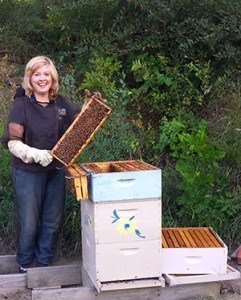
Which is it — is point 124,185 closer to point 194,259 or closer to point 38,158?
point 38,158

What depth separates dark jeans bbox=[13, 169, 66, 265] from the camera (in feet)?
13.4

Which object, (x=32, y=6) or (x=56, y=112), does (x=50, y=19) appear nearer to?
(x=32, y=6)

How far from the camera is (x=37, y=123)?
3.99 metres

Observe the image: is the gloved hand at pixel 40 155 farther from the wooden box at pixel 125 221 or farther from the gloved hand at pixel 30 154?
the wooden box at pixel 125 221

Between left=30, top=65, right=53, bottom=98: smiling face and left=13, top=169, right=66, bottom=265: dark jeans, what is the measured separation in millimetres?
621

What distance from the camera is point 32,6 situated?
25.8 feet

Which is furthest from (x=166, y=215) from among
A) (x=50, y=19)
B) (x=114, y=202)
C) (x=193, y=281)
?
(x=50, y=19)

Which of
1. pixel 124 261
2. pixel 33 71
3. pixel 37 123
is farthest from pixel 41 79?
pixel 124 261

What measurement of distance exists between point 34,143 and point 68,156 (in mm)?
342

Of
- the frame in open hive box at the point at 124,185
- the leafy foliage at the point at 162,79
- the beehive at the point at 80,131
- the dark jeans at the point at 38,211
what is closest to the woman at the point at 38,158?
the dark jeans at the point at 38,211

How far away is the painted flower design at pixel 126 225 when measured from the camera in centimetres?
363

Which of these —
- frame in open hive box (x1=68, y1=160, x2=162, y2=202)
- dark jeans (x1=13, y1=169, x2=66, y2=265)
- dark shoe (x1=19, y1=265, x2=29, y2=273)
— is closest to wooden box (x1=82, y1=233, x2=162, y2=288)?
frame in open hive box (x1=68, y1=160, x2=162, y2=202)

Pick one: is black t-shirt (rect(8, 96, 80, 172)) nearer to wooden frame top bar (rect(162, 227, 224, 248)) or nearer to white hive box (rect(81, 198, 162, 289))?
white hive box (rect(81, 198, 162, 289))

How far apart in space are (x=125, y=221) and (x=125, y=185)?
0.81 feet
